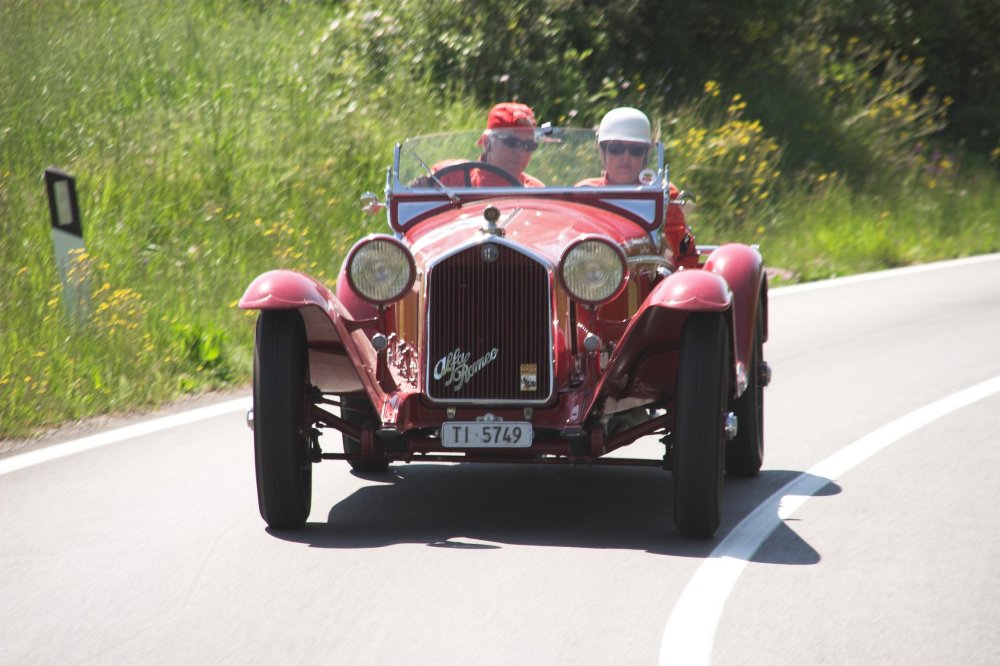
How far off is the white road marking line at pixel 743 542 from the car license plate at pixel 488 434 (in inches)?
33.4

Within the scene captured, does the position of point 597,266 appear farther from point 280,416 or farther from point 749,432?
point 749,432

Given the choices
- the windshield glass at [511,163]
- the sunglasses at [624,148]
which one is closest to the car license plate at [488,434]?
the windshield glass at [511,163]

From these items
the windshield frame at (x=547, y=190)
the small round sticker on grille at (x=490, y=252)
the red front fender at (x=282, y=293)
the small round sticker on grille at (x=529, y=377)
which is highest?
the windshield frame at (x=547, y=190)

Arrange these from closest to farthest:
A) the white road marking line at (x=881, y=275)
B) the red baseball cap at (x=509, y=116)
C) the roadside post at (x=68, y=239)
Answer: the red baseball cap at (x=509, y=116) < the roadside post at (x=68, y=239) < the white road marking line at (x=881, y=275)

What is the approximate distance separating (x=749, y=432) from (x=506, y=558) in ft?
6.09

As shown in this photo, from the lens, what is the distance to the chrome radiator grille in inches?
234

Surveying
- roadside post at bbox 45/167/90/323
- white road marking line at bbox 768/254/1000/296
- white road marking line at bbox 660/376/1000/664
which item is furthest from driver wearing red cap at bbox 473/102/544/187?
white road marking line at bbox 768/254/1000/296

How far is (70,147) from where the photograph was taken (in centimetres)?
1311

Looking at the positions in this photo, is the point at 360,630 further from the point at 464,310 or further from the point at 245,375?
the point at 245,375

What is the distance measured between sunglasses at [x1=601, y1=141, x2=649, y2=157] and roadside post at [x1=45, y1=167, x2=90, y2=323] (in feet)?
12.3

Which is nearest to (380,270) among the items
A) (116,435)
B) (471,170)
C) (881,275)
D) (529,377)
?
(529,377)

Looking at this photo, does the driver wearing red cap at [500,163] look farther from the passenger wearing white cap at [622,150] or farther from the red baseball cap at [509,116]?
the passenger wearing white cap at [622,150]

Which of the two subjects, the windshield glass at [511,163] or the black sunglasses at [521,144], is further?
the black sunglasses at [521,144]

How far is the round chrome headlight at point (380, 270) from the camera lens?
6.01 m
